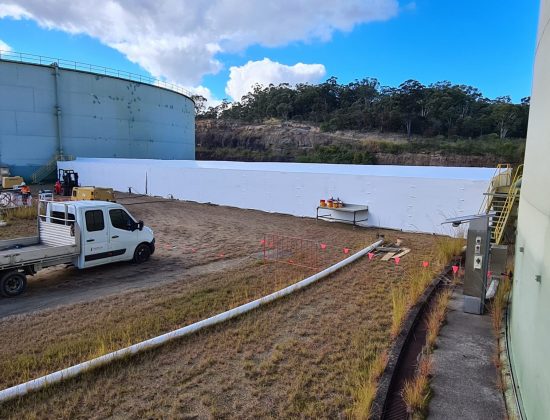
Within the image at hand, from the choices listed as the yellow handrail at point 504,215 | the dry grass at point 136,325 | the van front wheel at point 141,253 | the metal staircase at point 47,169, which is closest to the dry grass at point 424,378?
the dry grass at point 136,325

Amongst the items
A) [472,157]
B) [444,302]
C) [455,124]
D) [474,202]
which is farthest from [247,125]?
[444,302]

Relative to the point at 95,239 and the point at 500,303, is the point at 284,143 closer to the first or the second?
the point at 95,239

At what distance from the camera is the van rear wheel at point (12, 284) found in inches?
318

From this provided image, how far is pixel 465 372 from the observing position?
16.8ft

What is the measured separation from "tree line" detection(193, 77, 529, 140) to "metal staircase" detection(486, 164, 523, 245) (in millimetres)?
49695

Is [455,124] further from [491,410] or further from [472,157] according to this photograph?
[491,410]

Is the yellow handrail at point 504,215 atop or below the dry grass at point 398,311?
atop

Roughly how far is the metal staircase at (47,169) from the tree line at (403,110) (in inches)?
1780

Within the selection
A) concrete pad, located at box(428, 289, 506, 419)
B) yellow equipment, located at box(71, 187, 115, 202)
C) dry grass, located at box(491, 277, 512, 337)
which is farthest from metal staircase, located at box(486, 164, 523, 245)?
yellow equipment, located at box(71, 187, 115, 202)

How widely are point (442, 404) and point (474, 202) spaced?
35.5 feet

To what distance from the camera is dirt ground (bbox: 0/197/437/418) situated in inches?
175

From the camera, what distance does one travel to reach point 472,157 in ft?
151

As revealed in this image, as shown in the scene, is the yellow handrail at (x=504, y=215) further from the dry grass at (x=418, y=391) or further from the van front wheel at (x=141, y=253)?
the van front wheel at (x=141, y=253)

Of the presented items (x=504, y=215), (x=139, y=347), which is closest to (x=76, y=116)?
(x=139, y=347)
